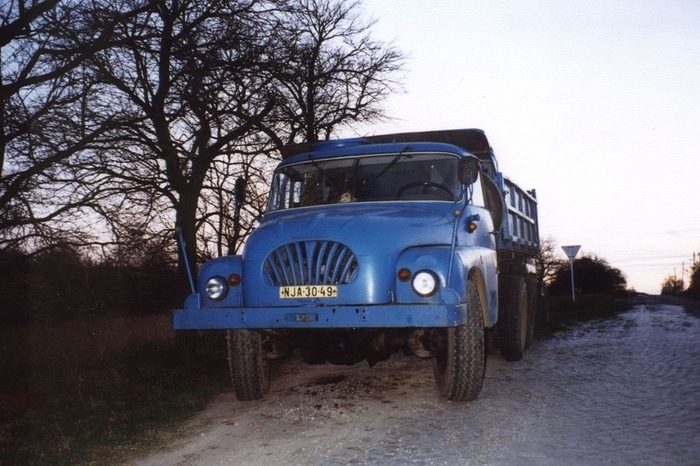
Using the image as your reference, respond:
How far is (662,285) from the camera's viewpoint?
165 m

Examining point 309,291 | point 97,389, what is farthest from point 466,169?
point 97,389

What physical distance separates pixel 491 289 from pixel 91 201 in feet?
16.0

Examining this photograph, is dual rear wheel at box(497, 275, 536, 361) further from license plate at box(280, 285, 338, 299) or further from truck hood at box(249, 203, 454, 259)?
license plate at box(280, 285, 338, 299)

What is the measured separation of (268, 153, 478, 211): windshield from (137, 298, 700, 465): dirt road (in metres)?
2.06

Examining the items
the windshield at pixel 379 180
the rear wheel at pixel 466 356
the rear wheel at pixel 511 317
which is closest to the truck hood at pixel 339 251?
the windshield at pixel 379 180

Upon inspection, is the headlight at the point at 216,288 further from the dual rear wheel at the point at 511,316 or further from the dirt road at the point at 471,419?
the dual rear wheel at the point at 511,316

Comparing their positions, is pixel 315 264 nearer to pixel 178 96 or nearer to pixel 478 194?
pixel 478 194

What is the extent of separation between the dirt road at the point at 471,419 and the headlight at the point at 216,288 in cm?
112

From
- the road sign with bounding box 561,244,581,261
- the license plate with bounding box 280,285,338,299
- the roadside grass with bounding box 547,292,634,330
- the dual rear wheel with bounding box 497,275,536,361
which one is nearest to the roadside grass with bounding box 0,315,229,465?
the license plate with bounding box 280,285,338,299

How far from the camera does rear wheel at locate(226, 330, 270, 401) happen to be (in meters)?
6.57

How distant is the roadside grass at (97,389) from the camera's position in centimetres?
→ 521

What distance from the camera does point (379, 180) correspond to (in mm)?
7055

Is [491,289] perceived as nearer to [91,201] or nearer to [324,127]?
[91,201]

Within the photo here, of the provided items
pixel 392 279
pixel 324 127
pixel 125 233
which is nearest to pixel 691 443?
pixel 392 279
